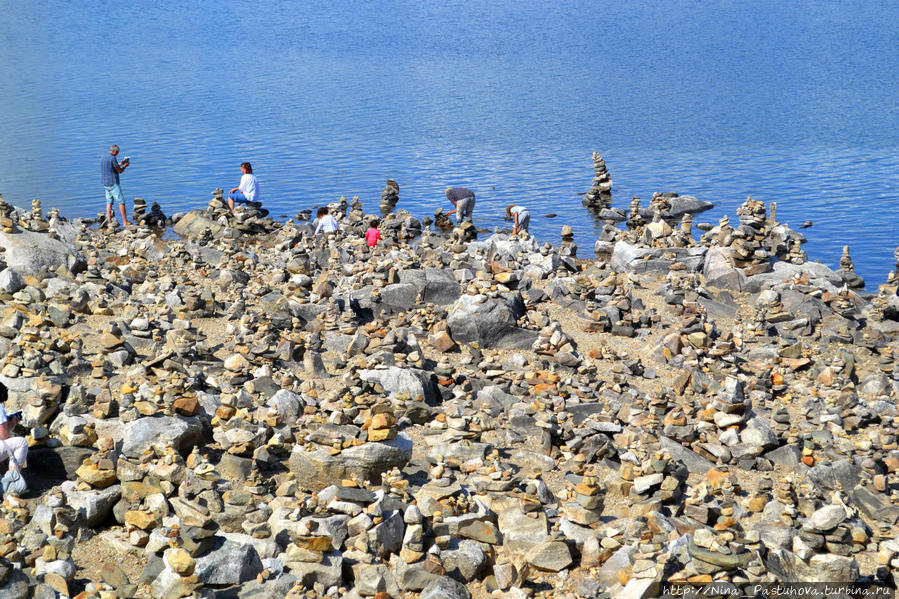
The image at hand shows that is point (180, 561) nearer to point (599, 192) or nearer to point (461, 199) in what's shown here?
point (461, 199)

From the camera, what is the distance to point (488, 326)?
1861 centimetres

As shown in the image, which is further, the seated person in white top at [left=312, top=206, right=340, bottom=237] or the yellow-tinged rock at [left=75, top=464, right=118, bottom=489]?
the seated person in white top at [left=312, top=206, right=340, bottom=237]

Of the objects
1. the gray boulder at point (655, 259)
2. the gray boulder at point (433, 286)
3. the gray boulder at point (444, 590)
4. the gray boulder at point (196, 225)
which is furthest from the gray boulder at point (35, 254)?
the gray boulder at point (655, 259)

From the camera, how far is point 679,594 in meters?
9.46

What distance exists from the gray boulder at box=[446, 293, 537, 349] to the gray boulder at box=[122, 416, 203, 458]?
23.3 ft

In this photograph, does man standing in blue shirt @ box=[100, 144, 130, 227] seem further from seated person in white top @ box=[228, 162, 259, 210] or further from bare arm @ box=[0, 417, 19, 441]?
bare arm @ box=[0, 417, 19, 441]

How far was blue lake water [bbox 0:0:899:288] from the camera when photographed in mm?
40281

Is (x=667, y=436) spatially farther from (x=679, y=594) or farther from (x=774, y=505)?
(x=679, y=594)

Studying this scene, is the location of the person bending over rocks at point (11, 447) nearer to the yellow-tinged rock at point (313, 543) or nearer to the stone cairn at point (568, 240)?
the yellow-tinged rock at point (313, 543)

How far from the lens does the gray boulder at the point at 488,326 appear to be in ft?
61.1

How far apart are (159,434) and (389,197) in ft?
87.1

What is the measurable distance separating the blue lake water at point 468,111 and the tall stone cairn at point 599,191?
637 millimetres

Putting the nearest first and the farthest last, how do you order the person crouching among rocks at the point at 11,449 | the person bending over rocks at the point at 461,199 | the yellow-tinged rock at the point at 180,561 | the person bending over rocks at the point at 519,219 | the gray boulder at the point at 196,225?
the yellow-tinged rock at the point at 180,561
the person crouching among rocks at the point at 11,449
the gray boulder at the point at 196,225
the person bending over rocks at the point at 519,219
the person bending over rocks at the point at 461,199

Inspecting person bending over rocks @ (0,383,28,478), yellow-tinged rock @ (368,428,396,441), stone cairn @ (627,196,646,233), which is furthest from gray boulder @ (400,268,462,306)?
stone cairn @ (627,196,646,233)
